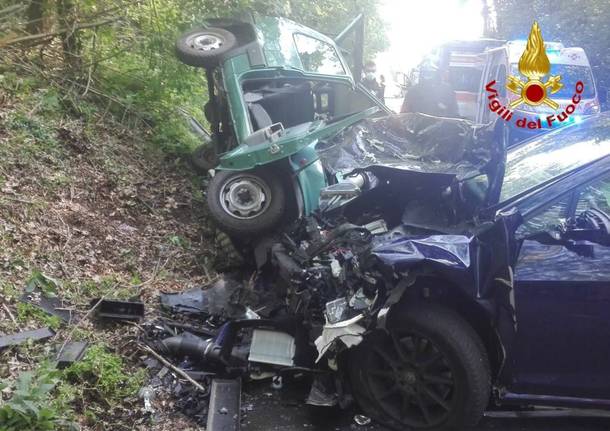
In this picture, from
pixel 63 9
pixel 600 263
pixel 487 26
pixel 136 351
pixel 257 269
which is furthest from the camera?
pixel 487 26

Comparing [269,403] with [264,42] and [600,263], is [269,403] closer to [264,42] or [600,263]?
[600,263]

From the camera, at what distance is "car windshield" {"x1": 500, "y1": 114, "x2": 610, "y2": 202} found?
3.41m

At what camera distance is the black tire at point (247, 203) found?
5.22 metres

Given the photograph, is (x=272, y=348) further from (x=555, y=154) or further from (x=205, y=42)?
(x=205, y=42)

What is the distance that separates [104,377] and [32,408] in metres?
0.67

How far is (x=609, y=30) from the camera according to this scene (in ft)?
47.3

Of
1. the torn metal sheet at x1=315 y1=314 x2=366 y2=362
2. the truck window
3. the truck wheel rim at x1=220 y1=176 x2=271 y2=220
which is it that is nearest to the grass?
the torn metal sheet at x1=315 y1=314 x2=366 y2=362

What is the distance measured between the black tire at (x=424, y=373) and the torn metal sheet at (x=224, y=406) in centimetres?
73

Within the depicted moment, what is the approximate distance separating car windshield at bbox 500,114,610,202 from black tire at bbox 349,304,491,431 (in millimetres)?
895

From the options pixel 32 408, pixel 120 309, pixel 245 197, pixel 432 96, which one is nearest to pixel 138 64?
pixel 245 197

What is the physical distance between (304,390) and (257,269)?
1374 mm

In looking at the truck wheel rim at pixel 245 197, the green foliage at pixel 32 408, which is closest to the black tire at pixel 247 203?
the truck wheel rim at pixel 245 197

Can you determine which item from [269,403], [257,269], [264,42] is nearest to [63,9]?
[264,42]

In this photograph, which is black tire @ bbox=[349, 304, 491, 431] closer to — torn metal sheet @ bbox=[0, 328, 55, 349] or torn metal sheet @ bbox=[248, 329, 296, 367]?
torn metal sheet @ bbox=[248, 329, 296, 367]
